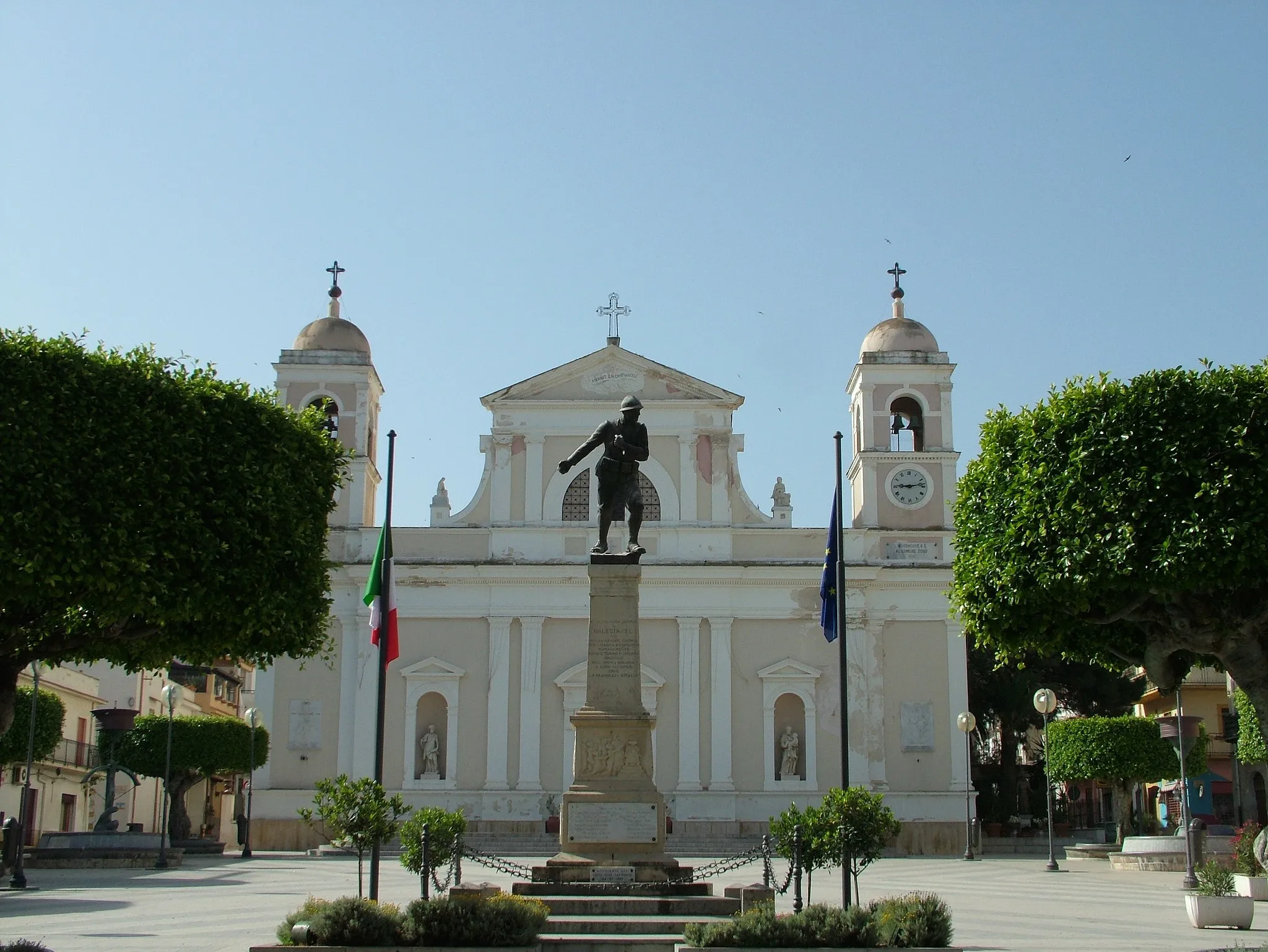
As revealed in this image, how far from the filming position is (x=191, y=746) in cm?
3659

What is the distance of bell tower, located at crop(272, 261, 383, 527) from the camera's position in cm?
3953

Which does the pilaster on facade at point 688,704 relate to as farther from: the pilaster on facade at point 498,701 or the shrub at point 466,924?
the shrub at point 466,924

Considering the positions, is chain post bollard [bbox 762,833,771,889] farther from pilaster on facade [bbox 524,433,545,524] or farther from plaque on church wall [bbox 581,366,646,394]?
plaque on church wall [bbox 581,366,646,394]

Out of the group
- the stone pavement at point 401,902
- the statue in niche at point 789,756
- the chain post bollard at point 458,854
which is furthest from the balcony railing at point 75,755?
the chain post bollard at point 458,854

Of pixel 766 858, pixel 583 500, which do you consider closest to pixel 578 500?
pixel 583 500

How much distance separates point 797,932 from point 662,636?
2653 centimetres

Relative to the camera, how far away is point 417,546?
128 feet

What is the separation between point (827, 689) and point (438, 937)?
27122 millimetres

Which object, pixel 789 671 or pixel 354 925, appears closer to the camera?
pixel 354 925

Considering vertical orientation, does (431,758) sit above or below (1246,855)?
above

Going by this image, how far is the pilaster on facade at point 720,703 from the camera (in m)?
37.5

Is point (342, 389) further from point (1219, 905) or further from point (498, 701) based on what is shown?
point (1219, 905)

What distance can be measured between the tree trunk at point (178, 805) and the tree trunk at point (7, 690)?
74.1ft

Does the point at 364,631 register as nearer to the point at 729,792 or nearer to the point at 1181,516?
the point at 729,792
